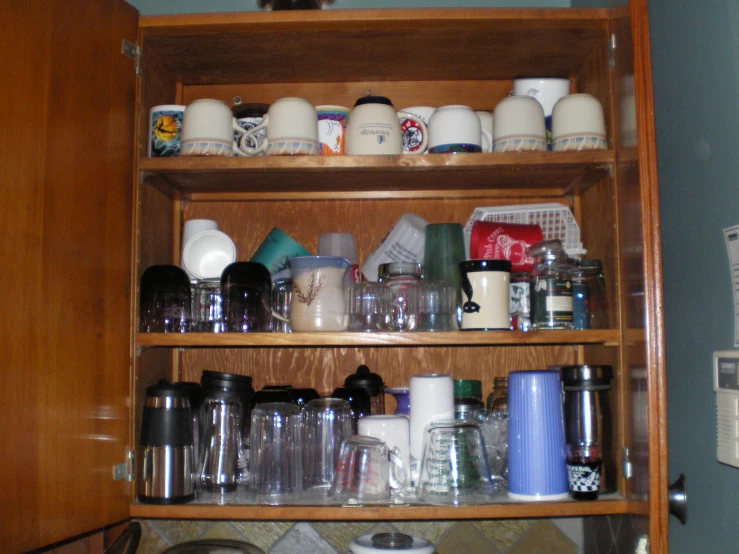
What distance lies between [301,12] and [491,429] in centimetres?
88

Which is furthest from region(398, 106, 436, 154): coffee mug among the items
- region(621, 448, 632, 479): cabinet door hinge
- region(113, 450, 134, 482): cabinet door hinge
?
region(113, 450, 134, 482): cabinet door hinge

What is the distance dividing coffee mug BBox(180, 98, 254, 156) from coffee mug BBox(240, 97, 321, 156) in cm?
9

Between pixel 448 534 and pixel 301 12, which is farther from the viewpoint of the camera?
pixel 448 534

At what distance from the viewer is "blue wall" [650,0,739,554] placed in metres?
1.03

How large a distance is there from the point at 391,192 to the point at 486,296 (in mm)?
410

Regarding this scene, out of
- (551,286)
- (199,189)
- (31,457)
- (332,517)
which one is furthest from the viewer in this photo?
(199,189)

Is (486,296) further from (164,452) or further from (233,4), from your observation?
(233,4)

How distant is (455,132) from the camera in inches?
49.9

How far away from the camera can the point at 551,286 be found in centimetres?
124

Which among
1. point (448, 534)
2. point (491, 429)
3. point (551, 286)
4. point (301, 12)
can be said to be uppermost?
point (301, 12)

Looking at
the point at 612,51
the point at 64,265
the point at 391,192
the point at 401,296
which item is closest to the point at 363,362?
the point at 401,296

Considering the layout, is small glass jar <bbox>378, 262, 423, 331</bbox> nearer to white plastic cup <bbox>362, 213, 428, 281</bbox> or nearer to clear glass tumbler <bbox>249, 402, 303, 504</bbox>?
white plastic cup <bbox>362, 213, 428, 281</bbox>

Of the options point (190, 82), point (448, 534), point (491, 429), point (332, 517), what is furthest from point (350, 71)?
point (448, 534)

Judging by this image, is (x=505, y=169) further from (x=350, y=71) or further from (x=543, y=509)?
(x=543, y=509)
